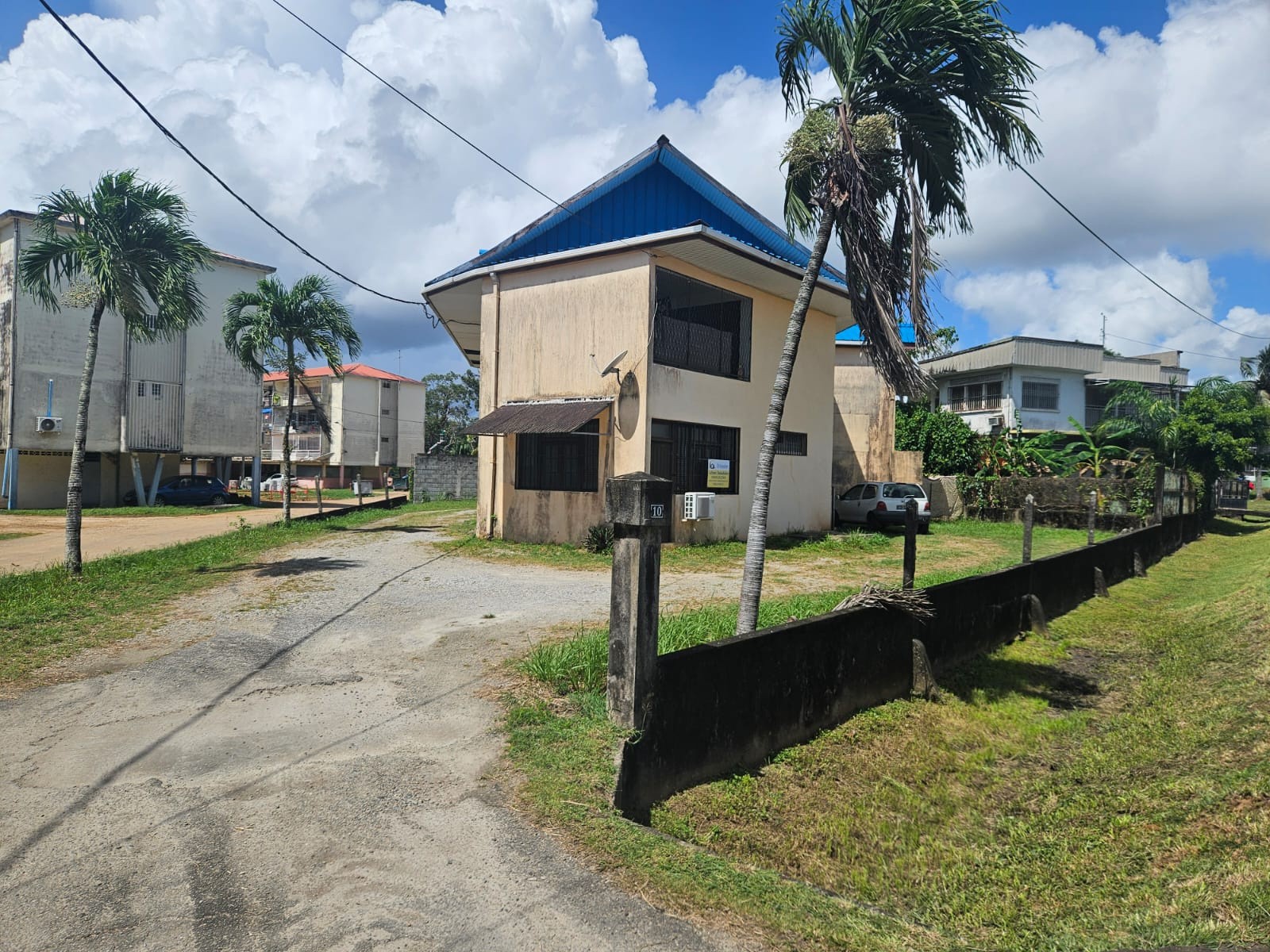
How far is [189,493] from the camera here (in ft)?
109

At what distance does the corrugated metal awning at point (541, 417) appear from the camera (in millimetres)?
14062

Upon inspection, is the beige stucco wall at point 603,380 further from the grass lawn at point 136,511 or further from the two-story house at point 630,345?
the grass lawn at point 136,511

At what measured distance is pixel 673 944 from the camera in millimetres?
3246

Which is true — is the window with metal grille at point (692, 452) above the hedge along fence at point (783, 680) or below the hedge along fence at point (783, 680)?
above

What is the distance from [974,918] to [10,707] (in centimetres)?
649

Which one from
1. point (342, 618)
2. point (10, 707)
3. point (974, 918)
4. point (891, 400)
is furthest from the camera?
point (891, 400)

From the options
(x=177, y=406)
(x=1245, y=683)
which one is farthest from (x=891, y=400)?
(x=177, y=406)

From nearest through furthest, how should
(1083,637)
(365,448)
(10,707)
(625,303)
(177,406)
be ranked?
(10,707) → (1083,637) → (625,303) → (177,406) → (365,448)

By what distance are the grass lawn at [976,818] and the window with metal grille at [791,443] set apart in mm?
9394

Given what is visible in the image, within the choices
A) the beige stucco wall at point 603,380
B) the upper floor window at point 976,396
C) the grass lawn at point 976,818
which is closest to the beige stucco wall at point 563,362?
the beige stucco wall at point 603,380

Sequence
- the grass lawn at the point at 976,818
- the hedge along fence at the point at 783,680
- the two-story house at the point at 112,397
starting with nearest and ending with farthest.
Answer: the grass lawn at the point at 976,818 < the hedge along fence at the point at 783,680 < the two-story house at the point at 112,397

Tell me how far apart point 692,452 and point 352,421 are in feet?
138

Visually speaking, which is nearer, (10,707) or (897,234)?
(10,707)

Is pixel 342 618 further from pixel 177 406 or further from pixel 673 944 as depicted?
pixel 177 406
